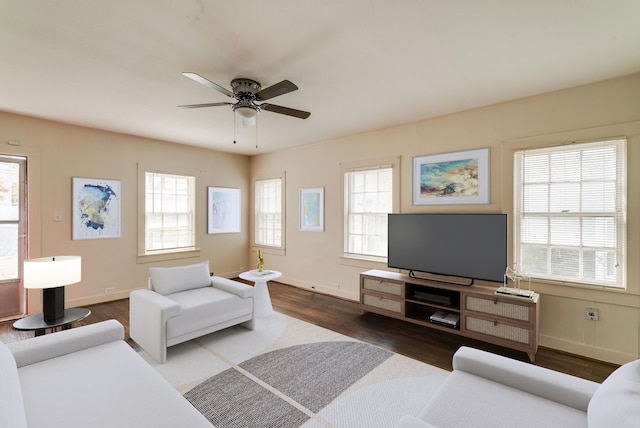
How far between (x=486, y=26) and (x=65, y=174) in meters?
5.23

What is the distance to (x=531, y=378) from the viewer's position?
153cm

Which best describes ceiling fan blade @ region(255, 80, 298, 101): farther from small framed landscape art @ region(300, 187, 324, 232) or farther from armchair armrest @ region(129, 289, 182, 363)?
small framed landscape art @ region(300, 187, 324, 232)

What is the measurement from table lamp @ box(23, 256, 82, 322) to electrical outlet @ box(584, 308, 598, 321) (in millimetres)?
4790

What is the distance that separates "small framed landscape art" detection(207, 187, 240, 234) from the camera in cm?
579

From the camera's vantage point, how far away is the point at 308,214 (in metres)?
5.31

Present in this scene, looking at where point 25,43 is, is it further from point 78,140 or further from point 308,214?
point 308,214

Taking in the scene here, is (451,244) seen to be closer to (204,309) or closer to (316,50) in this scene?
(316,50)

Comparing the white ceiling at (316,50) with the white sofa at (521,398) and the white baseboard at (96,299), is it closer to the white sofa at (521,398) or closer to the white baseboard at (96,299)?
the white sofa at (521,398)

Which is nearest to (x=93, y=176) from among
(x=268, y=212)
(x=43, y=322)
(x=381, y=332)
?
(x=43, y=322)

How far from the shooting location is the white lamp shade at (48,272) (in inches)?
95.5

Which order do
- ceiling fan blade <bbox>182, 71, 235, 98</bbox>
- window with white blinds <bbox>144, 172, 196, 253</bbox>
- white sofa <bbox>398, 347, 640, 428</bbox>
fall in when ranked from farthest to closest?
window with white blinds <bbox>144, 172, 196, 253</bbox>, ceiling fan blade <bbox>182, 71, 235, 98</bbox>, white sofa <bbox>398, 347, 640, 428</bbox>

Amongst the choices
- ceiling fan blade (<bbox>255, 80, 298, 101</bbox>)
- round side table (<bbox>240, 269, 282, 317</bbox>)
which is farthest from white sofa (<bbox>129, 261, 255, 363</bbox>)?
Answer: ceiling fan blade (<bbox>255, 80, 298, 101</bbox>)

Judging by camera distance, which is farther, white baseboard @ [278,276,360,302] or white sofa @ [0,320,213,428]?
white baseboard @ [278,276,360,302]

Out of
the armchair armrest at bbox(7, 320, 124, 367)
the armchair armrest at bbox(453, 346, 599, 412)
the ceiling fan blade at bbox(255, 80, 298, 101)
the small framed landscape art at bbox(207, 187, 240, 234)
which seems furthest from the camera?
the small framed landscape art at bbox(207, 187, 240, 234)
